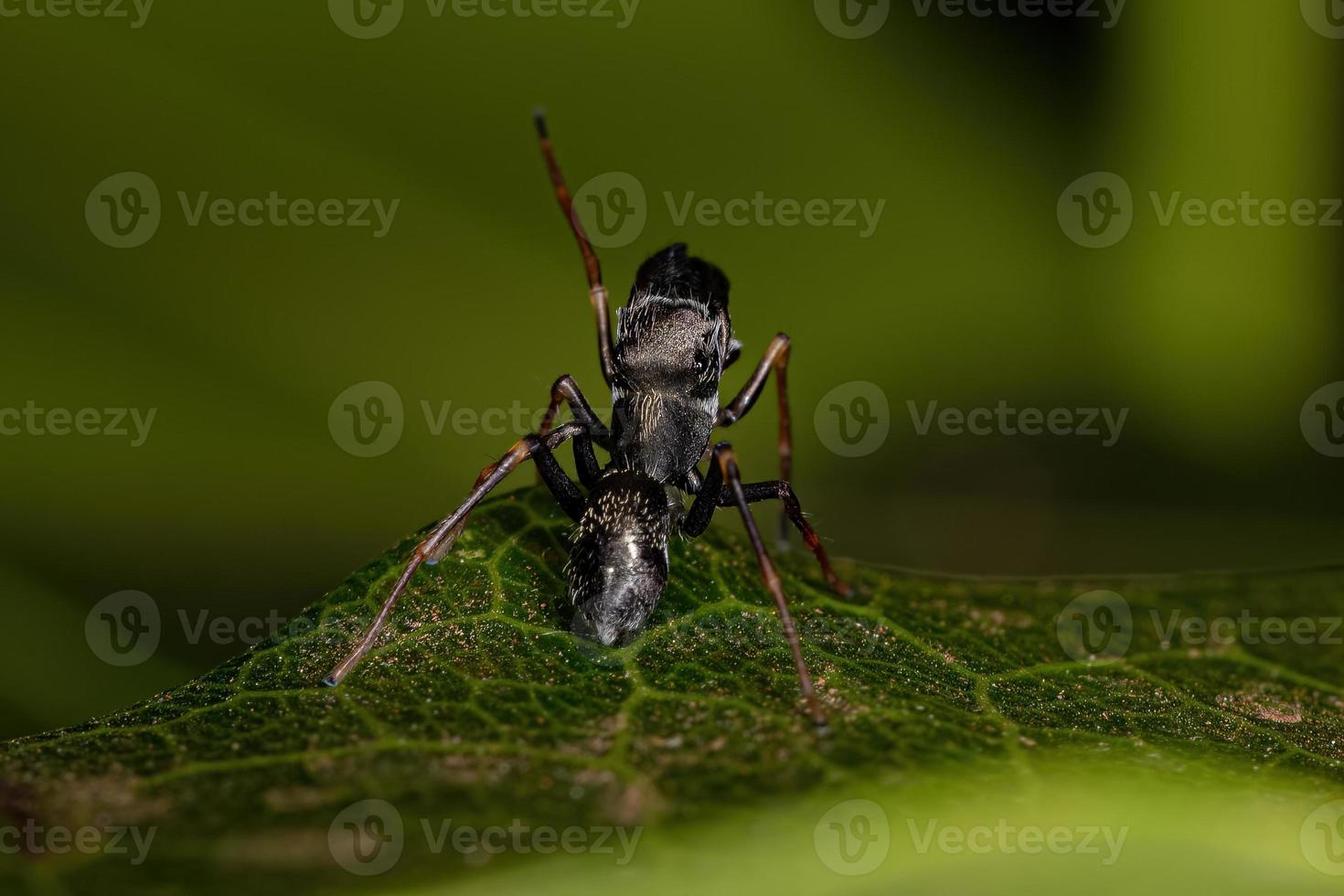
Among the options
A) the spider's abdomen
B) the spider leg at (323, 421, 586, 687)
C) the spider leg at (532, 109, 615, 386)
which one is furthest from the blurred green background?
the spider's abdomen

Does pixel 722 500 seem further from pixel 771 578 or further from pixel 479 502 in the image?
pixel 479 502

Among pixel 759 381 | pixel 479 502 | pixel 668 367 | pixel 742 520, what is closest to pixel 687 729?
pixel 742 520

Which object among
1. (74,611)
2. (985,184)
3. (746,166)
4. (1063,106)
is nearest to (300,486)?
(74,611)

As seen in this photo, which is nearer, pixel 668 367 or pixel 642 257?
pixel 668 367

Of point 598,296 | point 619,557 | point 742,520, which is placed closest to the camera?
point 619,557

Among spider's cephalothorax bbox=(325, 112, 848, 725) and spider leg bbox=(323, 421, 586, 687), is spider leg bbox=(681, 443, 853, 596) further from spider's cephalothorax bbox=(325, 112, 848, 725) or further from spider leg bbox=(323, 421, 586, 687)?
spider leg bbox=(323, 421, 586, 687)
